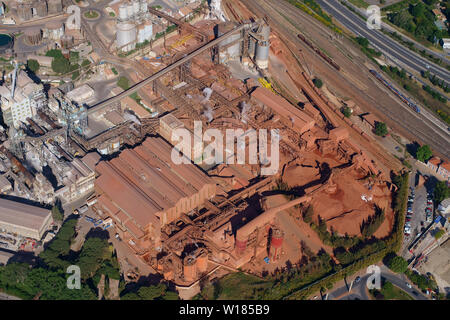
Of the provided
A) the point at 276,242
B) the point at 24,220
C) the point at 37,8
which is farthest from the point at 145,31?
the point at 276,242

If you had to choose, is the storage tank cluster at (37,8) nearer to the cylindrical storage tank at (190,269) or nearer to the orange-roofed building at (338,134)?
the orange-roofed building at (338,134)

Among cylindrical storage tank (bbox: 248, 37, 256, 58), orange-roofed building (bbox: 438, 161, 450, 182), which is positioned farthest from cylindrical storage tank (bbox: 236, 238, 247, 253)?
cylindrical storage tank (bbox: 248, 37, 256, 58)

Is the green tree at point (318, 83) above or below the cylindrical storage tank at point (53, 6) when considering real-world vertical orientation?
below

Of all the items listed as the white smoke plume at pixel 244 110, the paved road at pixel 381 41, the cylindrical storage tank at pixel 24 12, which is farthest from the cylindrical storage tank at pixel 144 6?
the paved road at pixel 381 41

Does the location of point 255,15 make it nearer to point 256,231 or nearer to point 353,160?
point 353,160

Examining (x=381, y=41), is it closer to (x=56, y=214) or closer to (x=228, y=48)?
(x=228, y=48)
